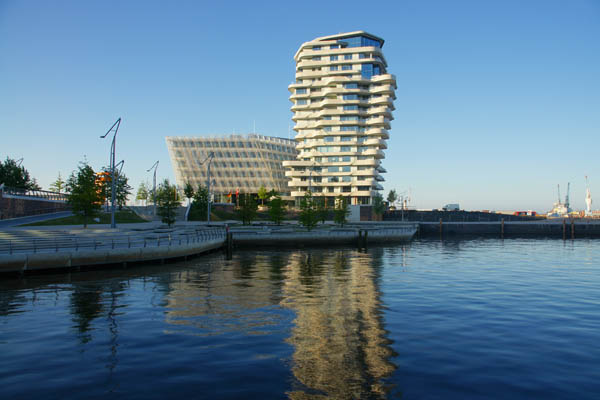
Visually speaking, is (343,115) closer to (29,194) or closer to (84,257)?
(29,194)

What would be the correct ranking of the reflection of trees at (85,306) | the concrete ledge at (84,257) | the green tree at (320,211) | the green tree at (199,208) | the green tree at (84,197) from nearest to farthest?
the reflection of trees at (85,306)
the concrete ledge at (84,257)
the green tree at (84,197)
the green tree at (320,211)
the green tree at (199,208)

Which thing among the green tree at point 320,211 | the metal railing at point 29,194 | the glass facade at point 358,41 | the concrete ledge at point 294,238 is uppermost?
the glass facade at point 358,41

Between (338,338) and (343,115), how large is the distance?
126263 mm

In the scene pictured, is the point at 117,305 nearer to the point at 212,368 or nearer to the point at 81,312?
the point at 81,312

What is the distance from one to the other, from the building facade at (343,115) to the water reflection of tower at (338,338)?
106 meters

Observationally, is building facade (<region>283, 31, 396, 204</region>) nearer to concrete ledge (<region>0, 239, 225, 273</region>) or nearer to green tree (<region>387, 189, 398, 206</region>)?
green tree (<region>387, 189, 398, 206</region>)

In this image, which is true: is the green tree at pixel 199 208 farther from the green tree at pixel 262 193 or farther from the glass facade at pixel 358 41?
the glass facade at pixel 358 41

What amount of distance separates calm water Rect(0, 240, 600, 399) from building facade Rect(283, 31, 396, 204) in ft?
348

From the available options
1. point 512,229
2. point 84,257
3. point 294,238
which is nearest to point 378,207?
point 512,229

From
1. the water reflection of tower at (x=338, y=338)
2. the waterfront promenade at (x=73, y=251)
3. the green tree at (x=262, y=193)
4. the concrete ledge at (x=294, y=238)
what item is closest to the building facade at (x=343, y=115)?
the green tree at (x=262, y=193)

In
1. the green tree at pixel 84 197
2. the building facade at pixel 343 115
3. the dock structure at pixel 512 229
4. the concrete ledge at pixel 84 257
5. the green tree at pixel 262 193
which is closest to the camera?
the concrete ledge at pixel 84 257

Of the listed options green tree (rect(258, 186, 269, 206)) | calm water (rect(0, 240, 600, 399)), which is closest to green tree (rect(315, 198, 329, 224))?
green tree (rect(258, 186, 269, 206))

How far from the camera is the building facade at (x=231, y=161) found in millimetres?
150250

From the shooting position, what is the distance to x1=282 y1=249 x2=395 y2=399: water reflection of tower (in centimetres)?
1178
